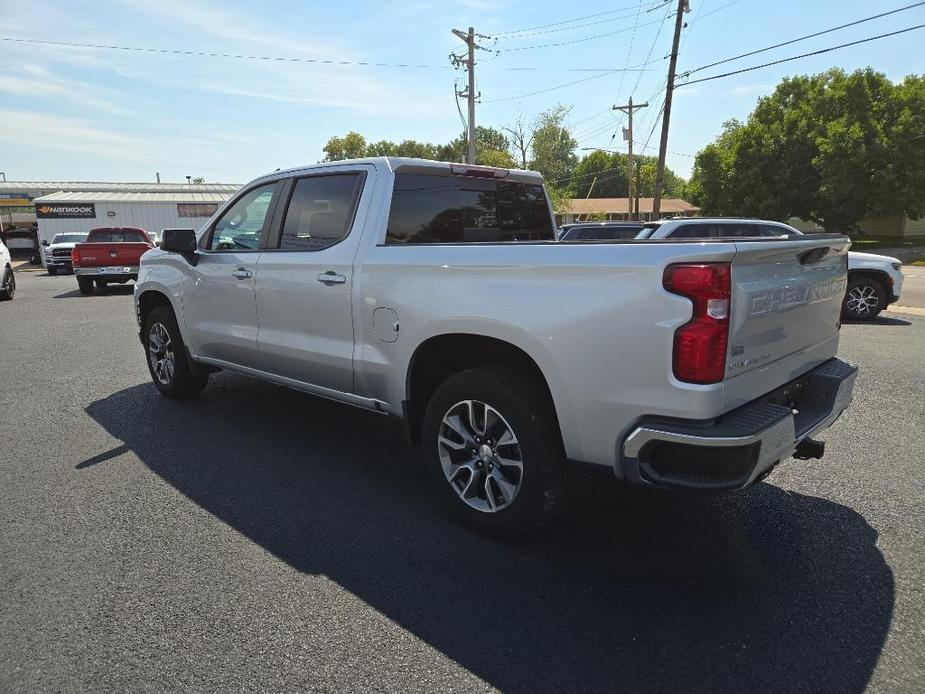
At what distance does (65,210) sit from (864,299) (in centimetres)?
4802

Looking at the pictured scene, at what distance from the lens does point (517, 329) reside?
2.95 metres

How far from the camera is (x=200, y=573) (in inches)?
120

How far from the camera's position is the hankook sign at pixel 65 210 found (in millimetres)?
43197

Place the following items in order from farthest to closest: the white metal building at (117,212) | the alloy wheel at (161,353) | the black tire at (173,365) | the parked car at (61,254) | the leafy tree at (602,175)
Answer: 1. the leafy tree at (602,175)
2. the white metal building at (117,212)
3. the parked car at (61,254)
4. the alloy wheel at (161,353)
5. the black tire at (173,365)

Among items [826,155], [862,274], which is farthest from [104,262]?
[826,155]

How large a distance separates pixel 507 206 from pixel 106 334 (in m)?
8.14

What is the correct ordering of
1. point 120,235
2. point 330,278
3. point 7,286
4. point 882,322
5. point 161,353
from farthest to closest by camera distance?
point 120,235
point 7,286
point 882,322
point 161,353
point 330,278

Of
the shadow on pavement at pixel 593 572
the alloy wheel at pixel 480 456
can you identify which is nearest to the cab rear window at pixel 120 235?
the shadow on pavement at pixel 593 572

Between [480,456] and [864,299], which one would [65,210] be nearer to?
[864,299]

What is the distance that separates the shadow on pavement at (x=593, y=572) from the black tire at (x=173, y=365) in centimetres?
122

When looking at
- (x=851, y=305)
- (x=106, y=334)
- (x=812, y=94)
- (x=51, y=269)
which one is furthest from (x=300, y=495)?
(x=812, y=94)

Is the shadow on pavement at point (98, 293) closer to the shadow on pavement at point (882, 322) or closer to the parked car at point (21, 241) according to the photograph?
the shadow on pavement at point (882, 322)

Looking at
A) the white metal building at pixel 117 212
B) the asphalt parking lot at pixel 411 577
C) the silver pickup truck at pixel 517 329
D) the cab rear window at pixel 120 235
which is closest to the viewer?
the asphalt parking lot at pixel 411 577

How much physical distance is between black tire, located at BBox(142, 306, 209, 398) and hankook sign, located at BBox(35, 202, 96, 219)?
1784 inches
